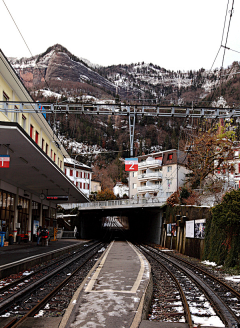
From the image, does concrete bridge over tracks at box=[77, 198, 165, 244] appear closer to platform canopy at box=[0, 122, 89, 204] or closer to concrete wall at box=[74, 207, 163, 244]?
concrete wall at box=[74, 207, 163, 244]

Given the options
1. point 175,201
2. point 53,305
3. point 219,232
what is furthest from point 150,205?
point 53,305

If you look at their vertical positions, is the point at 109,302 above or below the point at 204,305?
above

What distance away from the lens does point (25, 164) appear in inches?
745

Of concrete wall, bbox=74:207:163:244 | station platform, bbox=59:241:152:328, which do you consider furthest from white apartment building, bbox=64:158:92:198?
station platform, bbox=59:241:152:328

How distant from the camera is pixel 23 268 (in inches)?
534

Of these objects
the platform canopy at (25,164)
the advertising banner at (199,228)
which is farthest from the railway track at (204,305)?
the advertising banner at (199,228)

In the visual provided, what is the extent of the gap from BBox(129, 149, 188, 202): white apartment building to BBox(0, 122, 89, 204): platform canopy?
3654cm

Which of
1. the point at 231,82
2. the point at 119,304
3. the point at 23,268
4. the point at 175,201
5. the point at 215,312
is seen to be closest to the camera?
the point at 119,304

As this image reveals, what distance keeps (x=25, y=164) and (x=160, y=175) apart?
4969cm

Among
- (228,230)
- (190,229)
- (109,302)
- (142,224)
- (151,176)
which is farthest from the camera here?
(151,176)

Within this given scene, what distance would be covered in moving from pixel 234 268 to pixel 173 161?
51.2 metres

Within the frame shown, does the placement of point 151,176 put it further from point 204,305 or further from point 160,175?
point 204,305

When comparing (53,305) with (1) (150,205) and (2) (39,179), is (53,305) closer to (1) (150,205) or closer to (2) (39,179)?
(2) (39,179)

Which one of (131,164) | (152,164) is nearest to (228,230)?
(131,164)
